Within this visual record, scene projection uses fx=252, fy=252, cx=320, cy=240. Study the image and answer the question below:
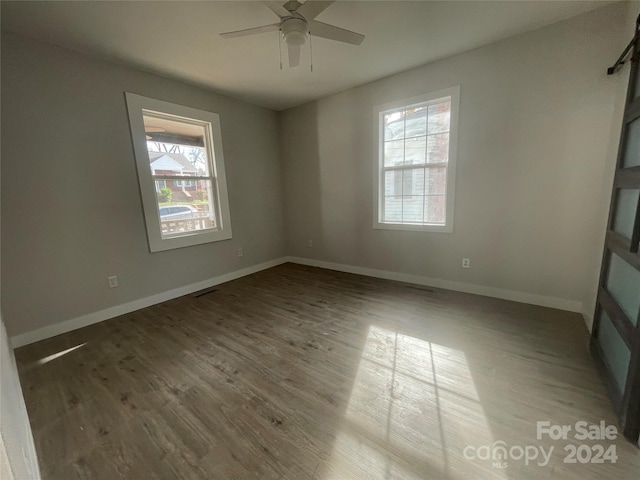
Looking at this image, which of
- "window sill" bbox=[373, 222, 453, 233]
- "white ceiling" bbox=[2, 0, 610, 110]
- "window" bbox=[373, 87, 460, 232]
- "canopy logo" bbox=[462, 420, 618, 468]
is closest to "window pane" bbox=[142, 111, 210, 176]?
"white ceiling" bbox=[2, 0, 610, 110]

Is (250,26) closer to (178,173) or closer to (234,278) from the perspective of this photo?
(178,173)

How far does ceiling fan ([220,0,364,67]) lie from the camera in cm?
167

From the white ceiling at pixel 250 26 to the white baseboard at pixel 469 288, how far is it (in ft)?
8.61

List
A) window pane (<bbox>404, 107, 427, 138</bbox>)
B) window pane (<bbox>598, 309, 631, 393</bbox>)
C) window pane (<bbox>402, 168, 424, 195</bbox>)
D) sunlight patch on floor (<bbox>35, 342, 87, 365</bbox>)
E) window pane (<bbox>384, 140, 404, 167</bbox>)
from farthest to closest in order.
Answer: window pane (<bbox>384, 140, 404, 167</bbox>) < window pane (<bbox>402, 168, 424, 195</bbox>) < window pane (<bbox>404, 107, 427, 138</bbox>) < sunlight patch on floor (<bbox>35, 342, 87, 365</bbox>) < window pane (<bbox>598, 309, 631, 393</bbox>)

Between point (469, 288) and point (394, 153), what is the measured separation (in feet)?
6.54

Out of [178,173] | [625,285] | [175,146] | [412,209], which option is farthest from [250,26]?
[625,285]

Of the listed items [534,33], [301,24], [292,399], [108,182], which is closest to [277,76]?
[301,24]

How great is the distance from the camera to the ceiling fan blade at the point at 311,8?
1.62 m

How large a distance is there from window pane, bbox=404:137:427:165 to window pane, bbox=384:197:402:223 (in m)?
0.52

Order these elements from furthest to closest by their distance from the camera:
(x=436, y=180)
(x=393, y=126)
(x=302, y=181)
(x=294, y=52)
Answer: (x=302, y=181)
(x=393, y=126)
(x=436, y=180)
(x=294, y=52)

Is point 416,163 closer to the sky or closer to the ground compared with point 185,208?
closer to the sky

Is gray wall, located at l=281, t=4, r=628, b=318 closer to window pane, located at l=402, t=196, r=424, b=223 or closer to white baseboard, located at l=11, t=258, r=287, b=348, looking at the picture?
window pane, located at l=402, t=196, r=424, b=223

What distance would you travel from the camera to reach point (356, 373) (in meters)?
1.83

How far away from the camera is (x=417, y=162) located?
3295 millimetres
